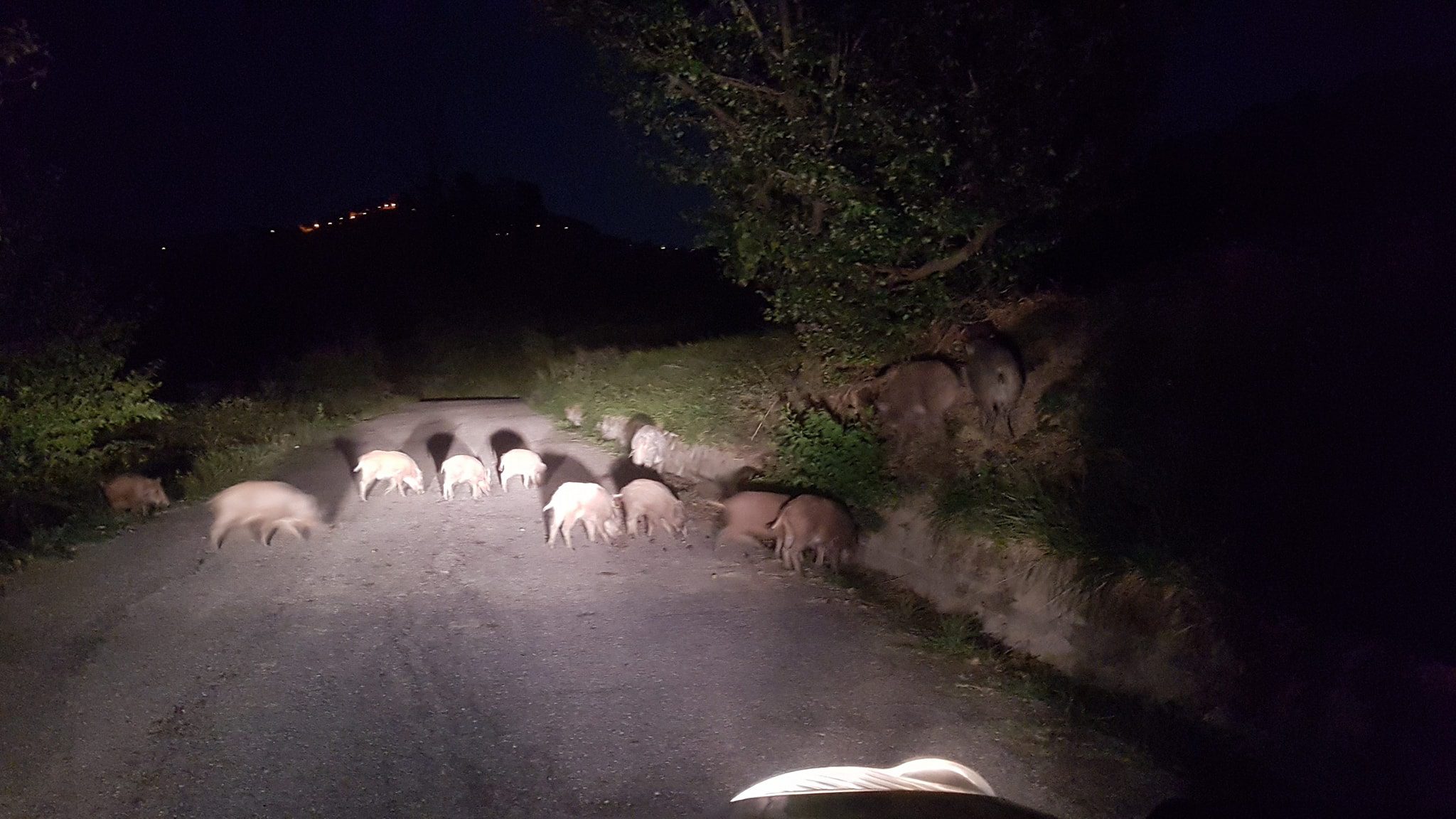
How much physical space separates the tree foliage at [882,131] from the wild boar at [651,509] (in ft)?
9.23

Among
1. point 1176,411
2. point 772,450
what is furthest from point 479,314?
point 1176,411

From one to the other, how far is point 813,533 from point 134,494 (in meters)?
7.66

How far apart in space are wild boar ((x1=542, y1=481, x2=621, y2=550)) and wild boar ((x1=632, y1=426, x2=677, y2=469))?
10.0 feet

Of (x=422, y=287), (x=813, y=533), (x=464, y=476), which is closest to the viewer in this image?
(x=813, y=533)

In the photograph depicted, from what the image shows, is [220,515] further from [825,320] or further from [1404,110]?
[1404,110]

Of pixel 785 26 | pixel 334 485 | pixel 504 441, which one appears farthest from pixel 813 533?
pixel 504 441

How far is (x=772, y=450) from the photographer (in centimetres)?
1105

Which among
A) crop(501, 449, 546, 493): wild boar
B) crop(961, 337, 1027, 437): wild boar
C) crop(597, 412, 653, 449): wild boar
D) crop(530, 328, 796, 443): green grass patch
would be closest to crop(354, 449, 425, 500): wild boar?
crop(501, 449, 546, 493): wild boar

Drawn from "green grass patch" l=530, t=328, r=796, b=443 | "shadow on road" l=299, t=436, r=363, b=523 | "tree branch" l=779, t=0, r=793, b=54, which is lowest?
"shadow on road" l=299, t=436, r=363, b=523

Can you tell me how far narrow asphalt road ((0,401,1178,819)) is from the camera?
5.11m

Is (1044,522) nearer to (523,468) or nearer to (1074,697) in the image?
(1074,697)

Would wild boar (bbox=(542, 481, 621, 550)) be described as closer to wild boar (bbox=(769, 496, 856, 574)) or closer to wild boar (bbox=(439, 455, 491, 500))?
wild boar (bbox=(769, 496, 856, 574))

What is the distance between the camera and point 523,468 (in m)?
11.5

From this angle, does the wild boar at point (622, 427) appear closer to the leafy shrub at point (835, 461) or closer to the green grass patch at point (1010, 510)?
the leafy shrub at point (835, 461)
